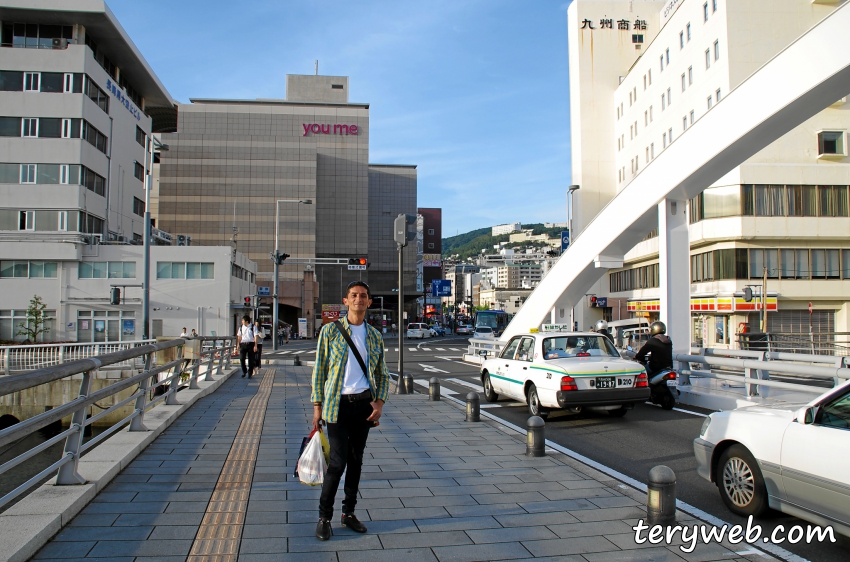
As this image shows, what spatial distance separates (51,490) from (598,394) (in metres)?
7.56

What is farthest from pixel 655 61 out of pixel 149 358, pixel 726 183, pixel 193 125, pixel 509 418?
pixel 193 125

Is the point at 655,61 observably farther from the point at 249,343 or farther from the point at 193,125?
the point at 193,125

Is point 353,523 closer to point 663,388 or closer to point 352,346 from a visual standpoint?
point 352,346

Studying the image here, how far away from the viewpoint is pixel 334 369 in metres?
4.48

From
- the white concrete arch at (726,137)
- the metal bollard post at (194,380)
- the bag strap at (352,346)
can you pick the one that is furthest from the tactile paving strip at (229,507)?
the white concrete arch at (726,137)

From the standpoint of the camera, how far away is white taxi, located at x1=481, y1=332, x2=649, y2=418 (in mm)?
9781

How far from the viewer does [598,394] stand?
9.79 m

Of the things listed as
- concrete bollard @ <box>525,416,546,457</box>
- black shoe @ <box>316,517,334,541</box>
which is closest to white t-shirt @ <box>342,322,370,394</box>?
black shoe @ <box>316,517,334,541</box>

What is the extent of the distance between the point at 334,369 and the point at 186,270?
41.0 meters

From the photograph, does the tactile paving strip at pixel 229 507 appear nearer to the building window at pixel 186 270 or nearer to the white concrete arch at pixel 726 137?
the white concrete arch at pixel 726 137

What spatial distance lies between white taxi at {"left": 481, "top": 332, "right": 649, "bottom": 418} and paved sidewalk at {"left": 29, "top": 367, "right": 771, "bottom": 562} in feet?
6.11

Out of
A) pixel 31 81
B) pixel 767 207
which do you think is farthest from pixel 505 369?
pixel 31 81

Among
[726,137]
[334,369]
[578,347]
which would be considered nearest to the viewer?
[334,369]

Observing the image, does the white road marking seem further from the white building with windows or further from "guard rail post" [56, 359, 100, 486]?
the white building with windows
